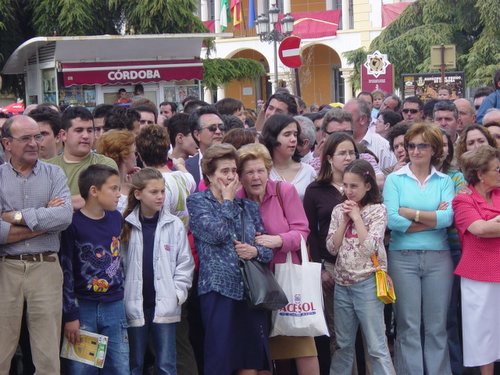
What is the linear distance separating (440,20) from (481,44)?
96.3 inches

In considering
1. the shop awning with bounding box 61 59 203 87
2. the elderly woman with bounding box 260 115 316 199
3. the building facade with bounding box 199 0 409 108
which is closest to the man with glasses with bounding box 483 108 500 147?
the elderly woman with bounding box 260 115 316 199

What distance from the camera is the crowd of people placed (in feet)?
20.9

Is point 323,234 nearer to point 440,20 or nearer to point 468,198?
point 468,198

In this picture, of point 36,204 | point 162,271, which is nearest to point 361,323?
point 162,271

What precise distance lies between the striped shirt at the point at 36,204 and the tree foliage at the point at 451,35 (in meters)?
29.6

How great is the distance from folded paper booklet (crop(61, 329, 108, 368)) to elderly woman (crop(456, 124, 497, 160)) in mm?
3552

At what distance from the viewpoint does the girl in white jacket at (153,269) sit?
6.69m

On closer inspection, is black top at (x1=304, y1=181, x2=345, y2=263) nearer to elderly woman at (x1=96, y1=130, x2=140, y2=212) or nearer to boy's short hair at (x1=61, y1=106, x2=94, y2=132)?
elderly woman at (x1=96, y1=130, x2=140, y2=212)

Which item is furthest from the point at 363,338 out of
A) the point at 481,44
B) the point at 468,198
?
the point at 481,44

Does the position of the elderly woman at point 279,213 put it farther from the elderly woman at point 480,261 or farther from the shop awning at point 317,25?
the shop awning at point 317,25

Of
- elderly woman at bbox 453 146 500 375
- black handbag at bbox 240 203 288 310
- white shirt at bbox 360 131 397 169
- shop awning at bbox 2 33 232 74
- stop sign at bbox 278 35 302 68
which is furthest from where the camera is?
shop awning at bbox 2 33 232 74

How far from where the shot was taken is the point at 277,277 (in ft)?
22.5

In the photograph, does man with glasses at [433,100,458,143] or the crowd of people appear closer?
the crowd of people

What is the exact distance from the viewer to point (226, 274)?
6.59 metres
